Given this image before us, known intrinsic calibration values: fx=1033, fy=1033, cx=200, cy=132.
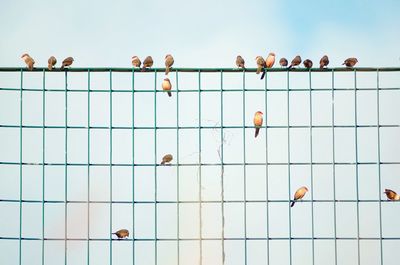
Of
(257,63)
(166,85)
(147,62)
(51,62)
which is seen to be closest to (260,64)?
(257,63)

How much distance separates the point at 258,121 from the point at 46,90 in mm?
3075

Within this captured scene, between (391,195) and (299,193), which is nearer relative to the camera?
(299,193)

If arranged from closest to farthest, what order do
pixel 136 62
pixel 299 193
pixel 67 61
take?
pixel 299 193
pixel 67 61
pixel 136 62

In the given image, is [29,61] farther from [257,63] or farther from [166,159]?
[257,63]

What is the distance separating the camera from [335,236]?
14477 millimetres

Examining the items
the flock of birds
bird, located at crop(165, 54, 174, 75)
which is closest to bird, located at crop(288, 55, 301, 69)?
the flock of birds

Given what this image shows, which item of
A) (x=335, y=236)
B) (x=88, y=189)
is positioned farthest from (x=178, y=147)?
(x=335, y=236)

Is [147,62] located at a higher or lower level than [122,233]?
higher

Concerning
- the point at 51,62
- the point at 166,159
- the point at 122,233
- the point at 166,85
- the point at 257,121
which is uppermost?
the point at 51,62

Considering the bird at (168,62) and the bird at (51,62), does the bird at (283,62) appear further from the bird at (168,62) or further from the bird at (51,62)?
the bird at (51,62)

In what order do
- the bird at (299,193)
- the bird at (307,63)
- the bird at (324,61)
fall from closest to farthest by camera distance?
1. the bird at (299,193)
2. the bird at (324,61)
3. the bird at (307,63)

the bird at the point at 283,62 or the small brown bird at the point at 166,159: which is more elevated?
Result: the bird at the point at 283,62

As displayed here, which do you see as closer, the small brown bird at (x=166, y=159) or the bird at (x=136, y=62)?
the small brown bird at (x=166, y=159)

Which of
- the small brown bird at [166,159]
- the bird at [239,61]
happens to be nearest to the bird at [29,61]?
the small brown bird at [166,159]
